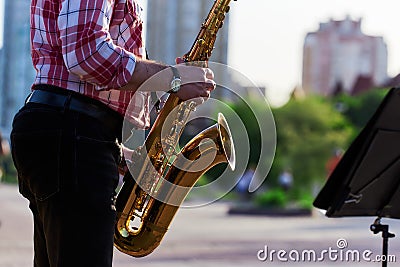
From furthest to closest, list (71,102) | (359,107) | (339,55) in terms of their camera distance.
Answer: (339,55), (359,107), (71,102)

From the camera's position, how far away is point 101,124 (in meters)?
3.16

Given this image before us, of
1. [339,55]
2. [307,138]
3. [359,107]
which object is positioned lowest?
[339,55]

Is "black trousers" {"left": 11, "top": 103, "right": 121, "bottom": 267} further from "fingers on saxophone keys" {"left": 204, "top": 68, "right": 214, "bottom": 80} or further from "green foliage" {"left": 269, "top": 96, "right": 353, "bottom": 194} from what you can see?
"green foliage" {"left": 269, "top": 96, "right": 353, "bottom": 194}

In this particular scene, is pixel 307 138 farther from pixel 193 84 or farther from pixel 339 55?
pixel 339 55

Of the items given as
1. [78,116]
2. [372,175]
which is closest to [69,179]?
[78,116]

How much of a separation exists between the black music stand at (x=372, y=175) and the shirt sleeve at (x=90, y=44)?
4.96 ft

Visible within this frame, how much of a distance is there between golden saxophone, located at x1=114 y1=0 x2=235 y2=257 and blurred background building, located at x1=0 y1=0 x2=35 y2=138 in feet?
97.3

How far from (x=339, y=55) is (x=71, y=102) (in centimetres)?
12041

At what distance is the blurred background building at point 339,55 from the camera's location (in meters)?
119

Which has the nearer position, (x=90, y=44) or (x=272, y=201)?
(x=90, y=44)

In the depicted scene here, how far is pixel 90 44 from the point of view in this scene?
3012 mm

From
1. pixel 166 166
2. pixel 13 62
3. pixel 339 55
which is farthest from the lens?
pixel 339 55

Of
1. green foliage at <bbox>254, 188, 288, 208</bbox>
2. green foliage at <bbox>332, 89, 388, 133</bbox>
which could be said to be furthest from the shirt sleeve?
green foliage at <bbox>332, 89, 388, 133</bbox>

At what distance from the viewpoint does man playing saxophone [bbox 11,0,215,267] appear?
302cm
